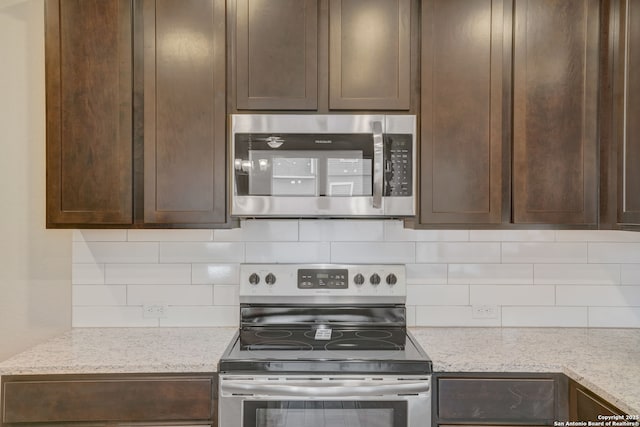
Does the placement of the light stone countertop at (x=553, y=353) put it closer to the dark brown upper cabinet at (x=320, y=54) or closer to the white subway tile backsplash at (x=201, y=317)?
the white subway tile backsplash at (x=201, y=317)

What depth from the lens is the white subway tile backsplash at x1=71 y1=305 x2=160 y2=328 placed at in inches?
87.0

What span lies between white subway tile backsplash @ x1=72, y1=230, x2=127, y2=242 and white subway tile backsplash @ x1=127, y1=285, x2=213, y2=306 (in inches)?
9.8

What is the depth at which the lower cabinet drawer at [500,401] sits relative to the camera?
1649mm

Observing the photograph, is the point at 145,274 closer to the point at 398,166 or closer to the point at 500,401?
the point at 398,166

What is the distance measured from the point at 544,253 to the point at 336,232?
3.39 ft

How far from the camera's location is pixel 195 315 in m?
2.23

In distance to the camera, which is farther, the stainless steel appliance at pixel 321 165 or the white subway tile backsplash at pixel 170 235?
the white subway tile backsplash at pixel 170 235

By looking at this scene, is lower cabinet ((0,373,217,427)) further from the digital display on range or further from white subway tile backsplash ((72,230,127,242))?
white subway tile backsplash ((72,230,127,242))

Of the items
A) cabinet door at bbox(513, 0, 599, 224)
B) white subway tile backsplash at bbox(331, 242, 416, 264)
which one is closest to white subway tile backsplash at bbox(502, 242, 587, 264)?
cabinet door at bbox(513, 0, 599, 224)

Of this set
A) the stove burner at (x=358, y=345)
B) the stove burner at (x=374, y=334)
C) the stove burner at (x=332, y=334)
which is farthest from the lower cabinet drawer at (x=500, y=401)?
the stove burner at (x=332, y=334)

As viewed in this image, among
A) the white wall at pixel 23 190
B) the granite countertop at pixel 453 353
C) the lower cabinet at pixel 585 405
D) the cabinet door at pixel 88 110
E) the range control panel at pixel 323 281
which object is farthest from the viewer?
the range control panel at pixel 323 281

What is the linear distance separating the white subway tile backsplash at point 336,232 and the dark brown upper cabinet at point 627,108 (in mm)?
1030

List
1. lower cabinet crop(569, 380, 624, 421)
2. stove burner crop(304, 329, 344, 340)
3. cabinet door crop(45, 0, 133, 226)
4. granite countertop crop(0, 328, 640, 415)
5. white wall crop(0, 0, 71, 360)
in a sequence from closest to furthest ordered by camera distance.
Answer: lower cabinet crop(569, 380, 624, 421) < granite countertop crop(0, 328, 640, 415) < white wall crop(0, 0, 71, 360) < cabinet door crop(45, 0, 133, 226) < stove burner crop(304, 329, 344, 340)

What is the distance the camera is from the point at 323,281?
2.18 m
